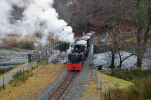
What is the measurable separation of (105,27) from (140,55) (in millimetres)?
35992

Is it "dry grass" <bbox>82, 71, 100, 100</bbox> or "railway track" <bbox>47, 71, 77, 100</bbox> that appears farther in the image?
"railway track" <bbox>47, 71, 77, 100</bbox>

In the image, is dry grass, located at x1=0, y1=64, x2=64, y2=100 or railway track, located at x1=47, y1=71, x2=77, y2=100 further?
dry grass, located at x1=0, y1=64, x2=64, y2=100

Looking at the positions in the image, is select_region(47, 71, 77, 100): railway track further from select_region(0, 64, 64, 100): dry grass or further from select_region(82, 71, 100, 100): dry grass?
select_region(82, 71, 100, 100): dry grass

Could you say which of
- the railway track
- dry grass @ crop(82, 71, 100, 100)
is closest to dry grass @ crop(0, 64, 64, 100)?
the railway track

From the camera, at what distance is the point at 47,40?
35.8 meters

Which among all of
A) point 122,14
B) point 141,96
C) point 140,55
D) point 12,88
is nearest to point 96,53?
point 122,14

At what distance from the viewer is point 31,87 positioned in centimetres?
1272

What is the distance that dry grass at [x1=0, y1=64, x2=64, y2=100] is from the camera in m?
11.1

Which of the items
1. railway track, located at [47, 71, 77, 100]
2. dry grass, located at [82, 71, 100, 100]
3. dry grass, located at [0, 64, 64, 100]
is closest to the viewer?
dry grass, located at [82, 71, 100, 100]

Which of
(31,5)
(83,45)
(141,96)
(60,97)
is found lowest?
(60,97)

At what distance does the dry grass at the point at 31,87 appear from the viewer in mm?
11086

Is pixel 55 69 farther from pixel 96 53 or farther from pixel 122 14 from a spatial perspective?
pixel 96 53

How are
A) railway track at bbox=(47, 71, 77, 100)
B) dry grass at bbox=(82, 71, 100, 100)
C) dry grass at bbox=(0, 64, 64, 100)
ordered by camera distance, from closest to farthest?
1. dry grass at bbox=(82, 71, 100, 100)
2. railway track at bbox=(47, 71, 77, 100)
3. dry grass at bbox=(0, 64, 64, 100)

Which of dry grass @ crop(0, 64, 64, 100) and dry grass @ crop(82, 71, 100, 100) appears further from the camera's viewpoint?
dry grass @ crop(0, 64, 64, 100)
